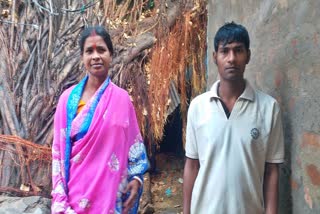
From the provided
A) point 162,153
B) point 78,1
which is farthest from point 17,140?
point 162,153

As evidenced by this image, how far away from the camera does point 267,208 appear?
77.4 inches

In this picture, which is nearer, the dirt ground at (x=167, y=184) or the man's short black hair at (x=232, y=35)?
the man's short black hair at (x=232, y=35)

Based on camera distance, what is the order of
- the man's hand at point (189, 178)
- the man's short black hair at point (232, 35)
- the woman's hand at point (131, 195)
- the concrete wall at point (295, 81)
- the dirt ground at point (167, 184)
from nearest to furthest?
the concrete wall at point (295, 81), the man's short black hair at point (232, 35), the man's hand at point (189, 178), the woman's hand at point (131, 195), the dirt ground at point (167, 184)

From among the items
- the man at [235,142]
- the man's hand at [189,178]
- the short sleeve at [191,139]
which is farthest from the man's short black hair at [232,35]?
the man's hand at [189,178]

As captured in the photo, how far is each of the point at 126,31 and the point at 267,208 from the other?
172 inches

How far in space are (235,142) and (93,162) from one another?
73 cm

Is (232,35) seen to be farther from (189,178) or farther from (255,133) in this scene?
(189,178)

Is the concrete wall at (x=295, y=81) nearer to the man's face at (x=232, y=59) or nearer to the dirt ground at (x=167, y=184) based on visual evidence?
the man's face at (x=232, y=59)

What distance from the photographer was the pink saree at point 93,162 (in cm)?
216

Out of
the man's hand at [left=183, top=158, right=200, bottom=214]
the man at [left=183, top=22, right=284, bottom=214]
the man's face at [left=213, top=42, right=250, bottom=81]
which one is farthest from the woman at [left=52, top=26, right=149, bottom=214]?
the man's face at [left=213, top=42, right=250, bottom=81]

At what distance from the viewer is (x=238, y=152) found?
1918 millimetres

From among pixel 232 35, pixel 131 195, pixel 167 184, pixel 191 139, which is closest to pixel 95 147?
pixel 131 195

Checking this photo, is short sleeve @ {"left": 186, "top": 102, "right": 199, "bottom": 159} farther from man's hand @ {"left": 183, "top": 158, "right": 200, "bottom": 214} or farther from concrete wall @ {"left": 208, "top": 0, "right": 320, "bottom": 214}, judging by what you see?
concrete wall @ {"left": 208, "top": 0, "right": 320, "bottom": 214}

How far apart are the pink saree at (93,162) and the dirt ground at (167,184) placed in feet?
12.6
